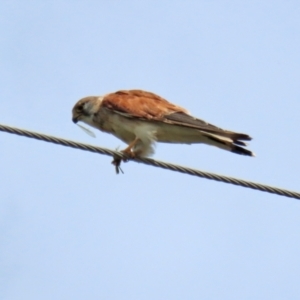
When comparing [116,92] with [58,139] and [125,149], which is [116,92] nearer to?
[125,149]

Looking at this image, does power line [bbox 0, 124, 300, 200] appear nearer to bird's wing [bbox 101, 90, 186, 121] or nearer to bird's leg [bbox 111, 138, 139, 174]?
bird's leg [bbox 111, 138, 139, 174]

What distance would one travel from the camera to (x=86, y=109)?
32.7ft

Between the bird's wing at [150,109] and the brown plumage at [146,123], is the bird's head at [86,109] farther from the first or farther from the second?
the bird's wing at [150,109]

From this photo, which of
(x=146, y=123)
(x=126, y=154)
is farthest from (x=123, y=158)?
(x=146, y=123)

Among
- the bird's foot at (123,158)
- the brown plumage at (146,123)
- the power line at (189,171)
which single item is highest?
the brown plumage at (146,123)

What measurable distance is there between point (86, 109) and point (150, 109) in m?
0.87

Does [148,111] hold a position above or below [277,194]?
above

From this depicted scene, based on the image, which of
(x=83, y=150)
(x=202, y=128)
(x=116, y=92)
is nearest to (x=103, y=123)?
(x=116, y=92)

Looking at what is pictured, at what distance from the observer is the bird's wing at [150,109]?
29.3ft

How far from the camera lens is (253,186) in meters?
7.04

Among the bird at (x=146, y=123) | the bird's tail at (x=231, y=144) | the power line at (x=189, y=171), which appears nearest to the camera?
the power line at (x=189, y=171)

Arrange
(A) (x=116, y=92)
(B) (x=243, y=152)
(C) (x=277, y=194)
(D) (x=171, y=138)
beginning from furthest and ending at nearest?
(A) (x=116, y=92) → (D) (x=171, y=138) → (B) (x=243, y=152) → (C) (x=277, y=194)

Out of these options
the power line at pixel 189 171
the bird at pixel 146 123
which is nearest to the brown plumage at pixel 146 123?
the bird at pixel 146 123

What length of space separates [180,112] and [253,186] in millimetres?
2423
